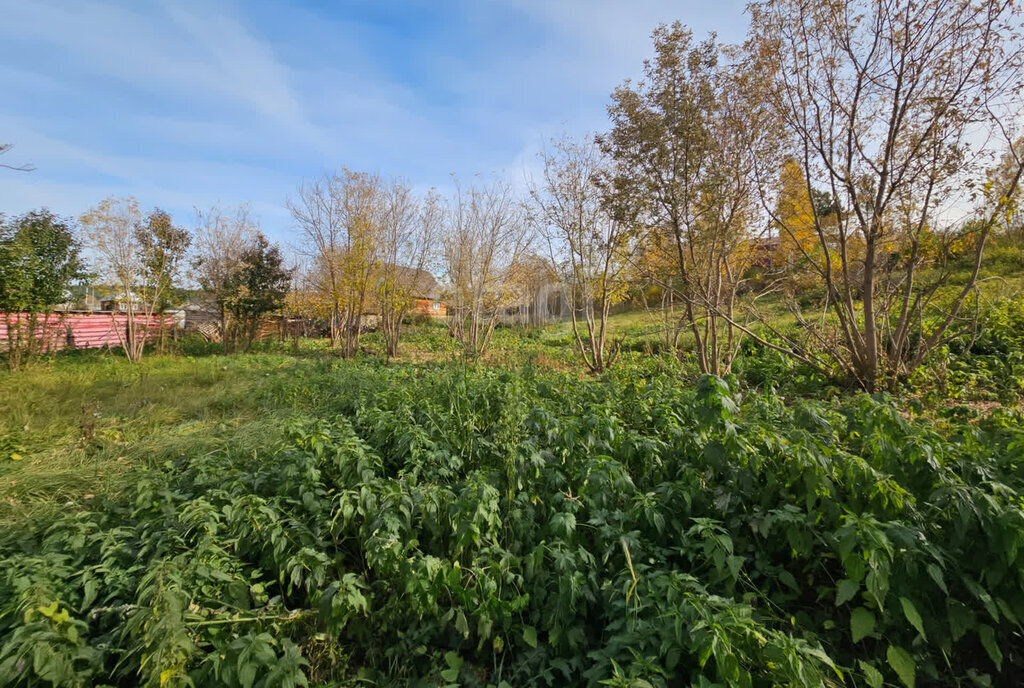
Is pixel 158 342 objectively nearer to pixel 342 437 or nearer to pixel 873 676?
pixel 342 437

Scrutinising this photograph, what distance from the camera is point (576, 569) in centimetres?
191

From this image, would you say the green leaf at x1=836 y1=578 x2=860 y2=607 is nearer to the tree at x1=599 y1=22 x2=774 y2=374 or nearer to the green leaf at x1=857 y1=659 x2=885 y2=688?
the green leaf at x1=857 y1=659 x2=885 y2=688

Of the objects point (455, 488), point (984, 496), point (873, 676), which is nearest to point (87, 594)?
point (455, 488)

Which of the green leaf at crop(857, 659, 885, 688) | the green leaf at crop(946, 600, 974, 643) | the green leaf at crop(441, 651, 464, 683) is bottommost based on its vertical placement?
the green leaf at crop(441, 651, 464, 683)

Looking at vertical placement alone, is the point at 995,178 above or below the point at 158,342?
above

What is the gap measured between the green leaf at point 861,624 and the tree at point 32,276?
13.3 meters

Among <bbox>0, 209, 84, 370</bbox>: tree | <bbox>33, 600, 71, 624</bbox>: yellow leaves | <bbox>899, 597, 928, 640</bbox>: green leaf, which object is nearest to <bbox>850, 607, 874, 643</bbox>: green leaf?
<bbox>899, 597, 928, 640</bbox>: green leaf

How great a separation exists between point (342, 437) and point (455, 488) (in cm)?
88

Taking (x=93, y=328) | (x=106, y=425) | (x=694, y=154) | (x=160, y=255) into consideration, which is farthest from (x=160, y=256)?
(x=694, y=154)

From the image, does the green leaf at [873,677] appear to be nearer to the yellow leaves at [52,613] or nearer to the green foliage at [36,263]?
the yellow leaves at [52,613]

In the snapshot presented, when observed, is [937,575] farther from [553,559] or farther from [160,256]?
[160,256]

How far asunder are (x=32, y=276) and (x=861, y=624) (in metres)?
14.9

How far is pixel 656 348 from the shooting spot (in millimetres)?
10445

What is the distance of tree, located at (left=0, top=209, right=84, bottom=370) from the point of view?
374 inches
